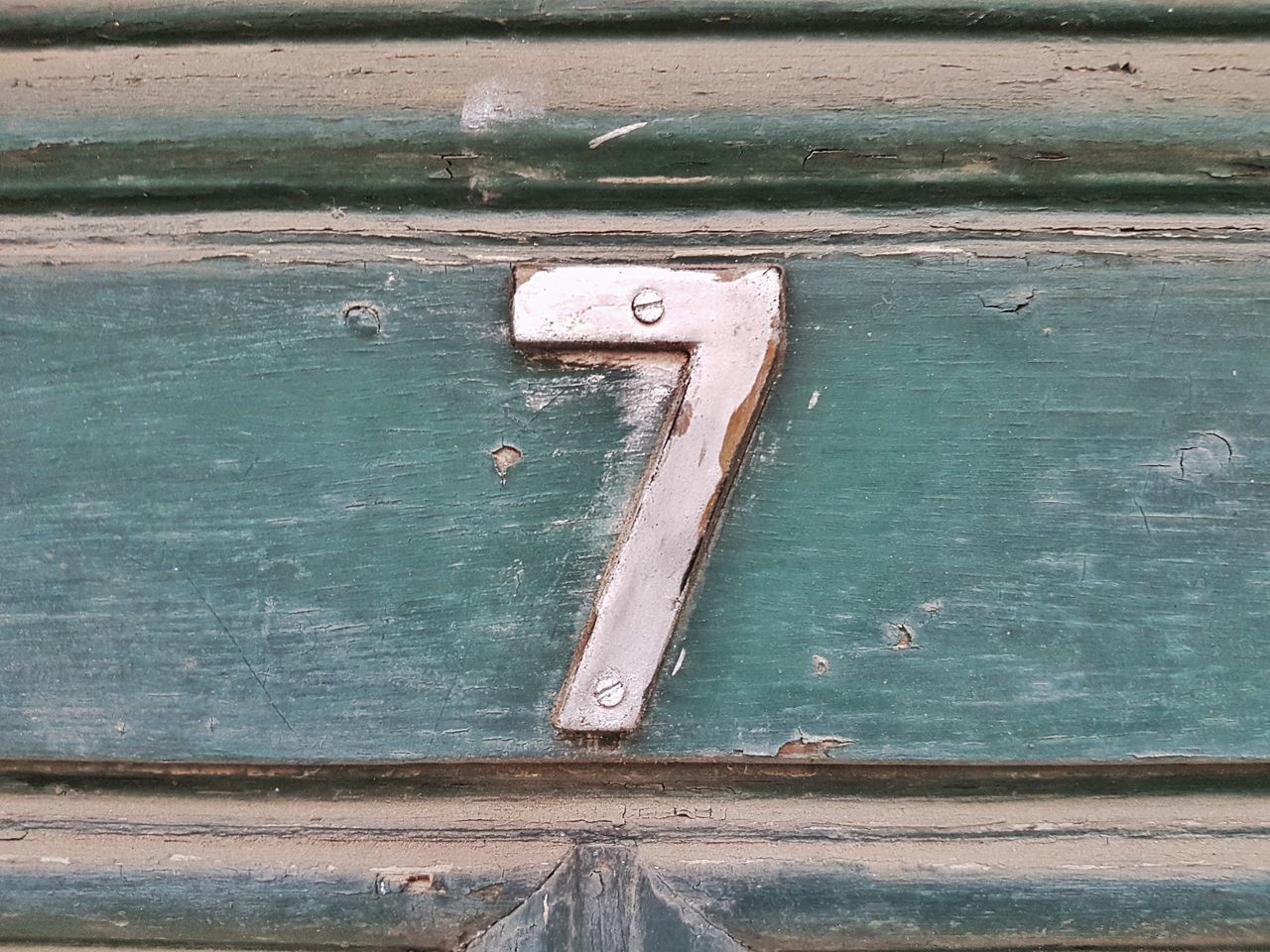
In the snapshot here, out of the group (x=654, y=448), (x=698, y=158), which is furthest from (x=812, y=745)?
(x=698, y=158)

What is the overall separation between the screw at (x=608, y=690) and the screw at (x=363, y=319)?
27cm

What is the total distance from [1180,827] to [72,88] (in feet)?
2.95

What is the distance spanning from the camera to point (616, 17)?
1.58 feet

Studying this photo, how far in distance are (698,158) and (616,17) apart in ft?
0.34

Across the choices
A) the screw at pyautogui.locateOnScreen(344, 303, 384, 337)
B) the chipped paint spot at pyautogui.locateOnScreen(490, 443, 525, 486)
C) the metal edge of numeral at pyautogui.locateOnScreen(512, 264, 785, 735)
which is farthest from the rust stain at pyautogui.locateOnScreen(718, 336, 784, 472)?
the screw at pyautogui.locateOnScreen(344, 303, 384, 337)

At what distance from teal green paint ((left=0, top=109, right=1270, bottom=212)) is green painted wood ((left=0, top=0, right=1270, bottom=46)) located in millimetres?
56

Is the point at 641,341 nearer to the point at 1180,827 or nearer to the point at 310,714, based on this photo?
the point at 310,714

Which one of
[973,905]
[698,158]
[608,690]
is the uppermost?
[698,158]

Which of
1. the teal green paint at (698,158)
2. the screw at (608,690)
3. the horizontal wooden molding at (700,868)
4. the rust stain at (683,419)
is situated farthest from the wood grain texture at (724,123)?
the horizontal wooden molding at (700,868)

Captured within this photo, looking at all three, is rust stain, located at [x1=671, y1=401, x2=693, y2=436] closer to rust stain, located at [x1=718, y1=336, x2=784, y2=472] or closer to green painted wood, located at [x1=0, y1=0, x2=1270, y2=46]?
rust stain, located at [x1=718, y1=336, x2=784, y2=472]

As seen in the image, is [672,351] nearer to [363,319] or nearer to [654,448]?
[654,448]

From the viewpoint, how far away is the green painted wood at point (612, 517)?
0.49 metres

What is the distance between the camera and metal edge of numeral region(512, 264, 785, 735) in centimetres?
46

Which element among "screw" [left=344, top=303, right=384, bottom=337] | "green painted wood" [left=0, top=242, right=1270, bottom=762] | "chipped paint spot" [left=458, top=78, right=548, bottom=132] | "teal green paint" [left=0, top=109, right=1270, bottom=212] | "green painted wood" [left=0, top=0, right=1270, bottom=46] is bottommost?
"green painted wood" [left=0, top=242, right=1270, bottom=762]
